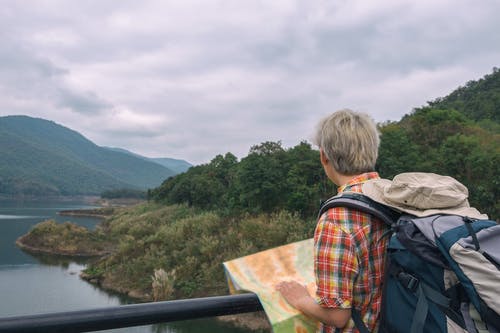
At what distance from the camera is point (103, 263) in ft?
83.7

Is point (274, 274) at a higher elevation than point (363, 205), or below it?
below

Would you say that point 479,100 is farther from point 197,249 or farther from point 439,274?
point 439,274

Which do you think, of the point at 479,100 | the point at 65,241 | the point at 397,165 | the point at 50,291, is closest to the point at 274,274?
the point at 397,165

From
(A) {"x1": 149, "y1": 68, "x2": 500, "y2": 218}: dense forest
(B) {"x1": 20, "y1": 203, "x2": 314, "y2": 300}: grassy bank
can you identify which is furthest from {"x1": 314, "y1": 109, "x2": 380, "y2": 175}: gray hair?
(A) {"x1": 149, "y1": 68, "x2": 500, "y2": 218}: dense forest

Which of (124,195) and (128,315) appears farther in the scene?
(124,195)

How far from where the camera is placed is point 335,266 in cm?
118

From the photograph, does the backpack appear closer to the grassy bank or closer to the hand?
the hand

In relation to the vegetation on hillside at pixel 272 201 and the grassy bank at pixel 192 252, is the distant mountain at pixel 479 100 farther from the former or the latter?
the grassy bank at pixel 192 252

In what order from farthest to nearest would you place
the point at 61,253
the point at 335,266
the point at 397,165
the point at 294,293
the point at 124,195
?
1. the point at 124,195
2. the point at 61,253
3. the point at 397,165
4. the point at 294,293
5. the point at 335,266

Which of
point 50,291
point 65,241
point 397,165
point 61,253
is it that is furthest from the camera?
point 65,241

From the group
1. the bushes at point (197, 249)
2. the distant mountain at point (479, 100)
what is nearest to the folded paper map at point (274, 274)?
the bushes at point (197, 249)

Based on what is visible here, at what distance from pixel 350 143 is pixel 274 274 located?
0.51 m

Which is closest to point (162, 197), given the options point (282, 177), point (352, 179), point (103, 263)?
point (103, 263)

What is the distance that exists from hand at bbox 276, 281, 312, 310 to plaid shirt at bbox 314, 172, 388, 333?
0.24 feet
